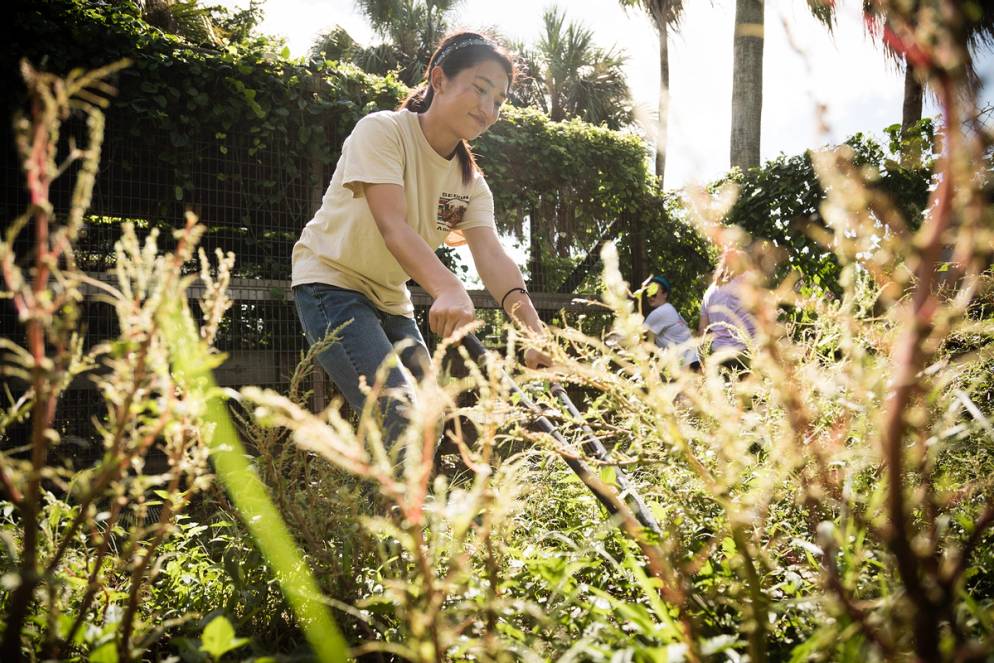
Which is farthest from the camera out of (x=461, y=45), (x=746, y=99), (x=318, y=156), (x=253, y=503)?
(x=746, y=99)

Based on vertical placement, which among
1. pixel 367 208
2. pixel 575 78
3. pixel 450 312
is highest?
pixel 575 78

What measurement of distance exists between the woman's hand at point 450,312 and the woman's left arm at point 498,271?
62 cm

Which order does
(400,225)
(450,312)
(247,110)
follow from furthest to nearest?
(247,110) → (400,225) → (450,312)

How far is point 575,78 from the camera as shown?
79.0ft

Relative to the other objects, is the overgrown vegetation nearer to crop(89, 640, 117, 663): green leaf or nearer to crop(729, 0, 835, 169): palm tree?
crop(89, 640, 117, 663): green leaf

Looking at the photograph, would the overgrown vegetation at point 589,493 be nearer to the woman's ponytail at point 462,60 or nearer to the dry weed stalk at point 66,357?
the dry weed stalk at point 66,357

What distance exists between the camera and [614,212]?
776 cm

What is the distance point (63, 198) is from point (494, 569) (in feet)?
15.9

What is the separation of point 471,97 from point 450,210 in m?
0.47

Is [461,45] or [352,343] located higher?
[461,45]

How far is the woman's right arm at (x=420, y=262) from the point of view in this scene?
173 centimetres

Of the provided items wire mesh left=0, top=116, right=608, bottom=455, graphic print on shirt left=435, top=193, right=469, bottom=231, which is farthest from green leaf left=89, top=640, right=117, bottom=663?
wire mesh left=0, top=116, right=608, bottom=455

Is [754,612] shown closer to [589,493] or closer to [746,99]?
[589,493]

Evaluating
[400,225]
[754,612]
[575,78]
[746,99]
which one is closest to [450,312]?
[400,225]
